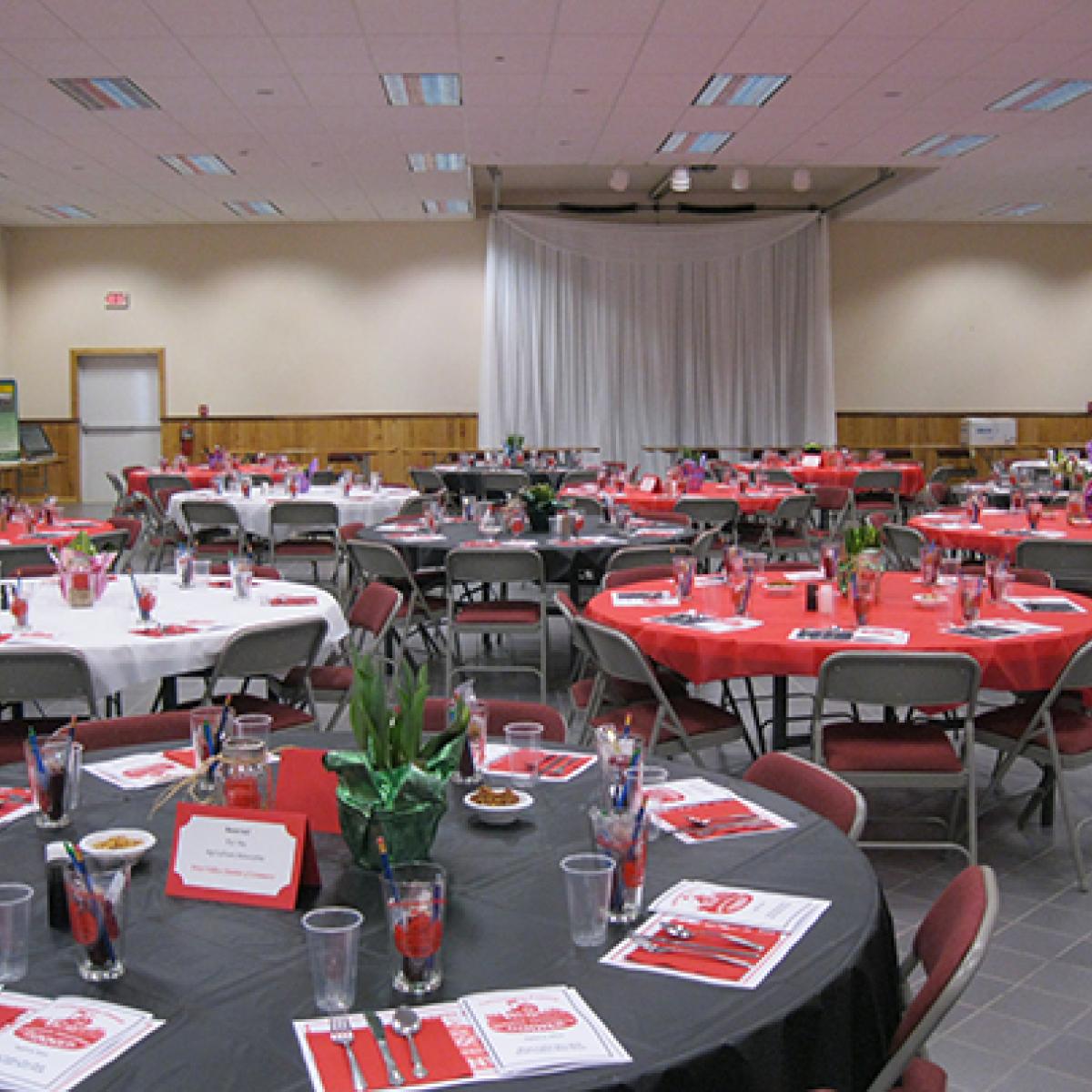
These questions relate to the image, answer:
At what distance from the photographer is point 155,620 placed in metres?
4.59

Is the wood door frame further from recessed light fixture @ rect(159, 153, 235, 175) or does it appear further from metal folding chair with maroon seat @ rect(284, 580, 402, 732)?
metal folding chair with maroon seat @ rect(284, 580, 402, 732)

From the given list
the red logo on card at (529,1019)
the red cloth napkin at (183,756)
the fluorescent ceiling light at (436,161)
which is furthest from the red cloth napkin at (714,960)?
the fluorescent ceiling light at (436,161)

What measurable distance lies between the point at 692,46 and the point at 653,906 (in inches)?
350

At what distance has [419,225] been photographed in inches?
725

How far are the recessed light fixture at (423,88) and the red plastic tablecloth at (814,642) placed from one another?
280 inches

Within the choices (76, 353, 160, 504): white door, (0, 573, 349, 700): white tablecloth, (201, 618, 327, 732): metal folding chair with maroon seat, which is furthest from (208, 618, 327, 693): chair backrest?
(76, 353, 160, 504): white door

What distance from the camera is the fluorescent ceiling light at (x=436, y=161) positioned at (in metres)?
13.7

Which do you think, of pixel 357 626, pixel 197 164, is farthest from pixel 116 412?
pixel 357 626

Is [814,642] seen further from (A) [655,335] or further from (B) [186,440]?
(B) [186,440]

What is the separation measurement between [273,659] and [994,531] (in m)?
4.94

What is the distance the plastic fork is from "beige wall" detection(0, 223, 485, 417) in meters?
17.5

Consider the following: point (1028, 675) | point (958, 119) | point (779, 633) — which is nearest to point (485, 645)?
point (779, 633)

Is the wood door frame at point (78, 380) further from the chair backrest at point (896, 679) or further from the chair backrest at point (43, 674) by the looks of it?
the chair backrest at point (896, 679)

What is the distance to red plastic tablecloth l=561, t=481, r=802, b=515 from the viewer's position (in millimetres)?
9797
